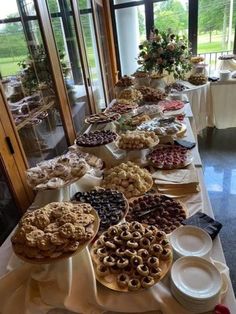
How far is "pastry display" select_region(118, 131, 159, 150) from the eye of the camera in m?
1.34

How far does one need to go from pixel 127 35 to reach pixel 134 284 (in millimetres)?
3917

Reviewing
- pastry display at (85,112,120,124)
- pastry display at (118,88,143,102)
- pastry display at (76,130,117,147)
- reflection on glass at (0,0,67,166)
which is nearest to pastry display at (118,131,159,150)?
Result: pastry display at (76,130,117,147)

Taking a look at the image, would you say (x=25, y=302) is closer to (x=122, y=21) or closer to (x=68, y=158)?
(x=68, y=158)

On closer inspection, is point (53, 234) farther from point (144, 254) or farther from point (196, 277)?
point (196, 277)

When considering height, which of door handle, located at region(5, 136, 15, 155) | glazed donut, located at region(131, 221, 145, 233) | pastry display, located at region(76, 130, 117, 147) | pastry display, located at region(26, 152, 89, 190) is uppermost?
door handle, located at region(5, 136, 15, 155)

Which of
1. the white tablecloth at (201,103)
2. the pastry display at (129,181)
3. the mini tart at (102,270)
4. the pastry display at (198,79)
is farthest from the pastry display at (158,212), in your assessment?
the pastry display at (198,79)

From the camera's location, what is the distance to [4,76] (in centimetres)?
117

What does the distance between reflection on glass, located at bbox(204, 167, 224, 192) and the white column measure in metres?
2.25

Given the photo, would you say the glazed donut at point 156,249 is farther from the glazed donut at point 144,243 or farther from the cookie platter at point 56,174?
the cookie platter at point 56,174

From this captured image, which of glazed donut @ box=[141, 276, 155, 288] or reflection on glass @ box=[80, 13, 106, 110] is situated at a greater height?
reflection on glass @ box=[80, 13, 106, 110]

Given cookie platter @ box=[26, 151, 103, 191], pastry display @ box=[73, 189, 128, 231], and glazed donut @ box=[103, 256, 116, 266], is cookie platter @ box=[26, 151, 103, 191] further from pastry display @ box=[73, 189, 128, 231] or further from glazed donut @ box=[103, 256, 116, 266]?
glazed donut @ box=[103, 256, 116, 266]

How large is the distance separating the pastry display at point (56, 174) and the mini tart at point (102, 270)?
0.34 m

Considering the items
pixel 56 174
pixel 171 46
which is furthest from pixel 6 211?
pixel 171 46

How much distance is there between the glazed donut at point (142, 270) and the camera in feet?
2.25
